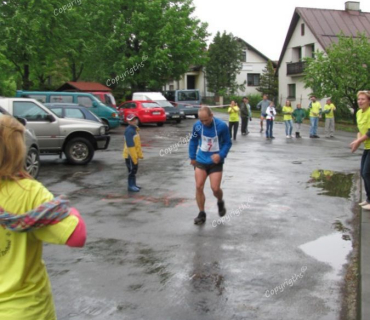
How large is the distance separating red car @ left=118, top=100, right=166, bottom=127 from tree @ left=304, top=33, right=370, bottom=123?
861 cm

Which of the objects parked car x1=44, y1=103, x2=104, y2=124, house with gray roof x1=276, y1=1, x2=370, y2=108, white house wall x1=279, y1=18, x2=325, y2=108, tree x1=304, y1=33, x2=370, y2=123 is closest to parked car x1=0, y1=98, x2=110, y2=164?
parked car x1=44, y1=103, x2=104, y2=124

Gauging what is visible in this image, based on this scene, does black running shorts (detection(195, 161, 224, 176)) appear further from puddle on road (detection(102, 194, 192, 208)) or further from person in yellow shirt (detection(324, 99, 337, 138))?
person in yellow shirt (detection(324, 99, 337, 138))

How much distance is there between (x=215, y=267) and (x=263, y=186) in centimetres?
523

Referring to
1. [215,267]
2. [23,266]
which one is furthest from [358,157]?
[23,266]

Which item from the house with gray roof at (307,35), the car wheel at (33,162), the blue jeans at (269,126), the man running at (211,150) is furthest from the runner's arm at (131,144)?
the house with gray roof at (307,35)

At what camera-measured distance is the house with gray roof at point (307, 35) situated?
44.3 m

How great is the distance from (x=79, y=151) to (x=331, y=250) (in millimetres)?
8849

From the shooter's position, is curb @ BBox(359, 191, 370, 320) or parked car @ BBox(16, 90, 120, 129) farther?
parked car @ BBox(16, 90, 120, 129)

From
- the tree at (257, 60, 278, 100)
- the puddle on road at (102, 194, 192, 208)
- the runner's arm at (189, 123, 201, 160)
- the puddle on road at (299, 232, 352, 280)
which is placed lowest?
the puddle on road at (299, 232, 352, 280)

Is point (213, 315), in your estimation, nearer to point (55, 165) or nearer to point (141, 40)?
point (55, 165)

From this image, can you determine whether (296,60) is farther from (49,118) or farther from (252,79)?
(49,118)

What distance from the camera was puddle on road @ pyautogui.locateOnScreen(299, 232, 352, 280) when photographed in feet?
18.8

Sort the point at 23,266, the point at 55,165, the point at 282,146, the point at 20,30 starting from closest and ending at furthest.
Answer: the point at 23,266
the point at 55,165
the point at 282,146
the point at 20,30

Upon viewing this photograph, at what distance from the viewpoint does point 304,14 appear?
45.4m
